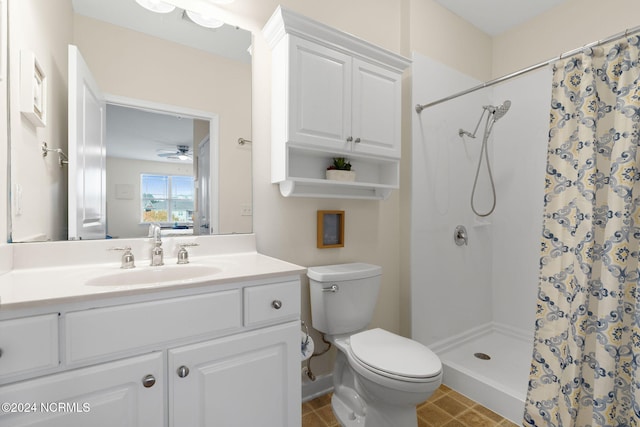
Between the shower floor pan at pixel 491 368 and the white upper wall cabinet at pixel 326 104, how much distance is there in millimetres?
1249

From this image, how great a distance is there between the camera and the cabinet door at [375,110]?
1743 millimetres

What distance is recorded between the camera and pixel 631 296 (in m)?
1.22

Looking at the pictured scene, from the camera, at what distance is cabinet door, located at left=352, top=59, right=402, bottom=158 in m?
1.74

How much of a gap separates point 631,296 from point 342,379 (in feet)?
4.38

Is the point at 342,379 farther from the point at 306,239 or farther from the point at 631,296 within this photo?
the point at 631,296

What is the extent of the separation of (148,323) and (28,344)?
26 centimetres

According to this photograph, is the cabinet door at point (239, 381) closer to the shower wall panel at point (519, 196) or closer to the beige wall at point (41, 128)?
the beige wall at point (41, 128)

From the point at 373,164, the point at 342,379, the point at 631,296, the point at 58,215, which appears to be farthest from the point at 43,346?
the point at 631,296

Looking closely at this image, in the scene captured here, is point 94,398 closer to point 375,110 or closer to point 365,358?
point 365,358

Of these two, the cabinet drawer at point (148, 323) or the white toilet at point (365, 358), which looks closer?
the cabinet drawer at point (148, 323)

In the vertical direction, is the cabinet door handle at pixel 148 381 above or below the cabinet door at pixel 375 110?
below

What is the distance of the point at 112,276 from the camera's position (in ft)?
3.72

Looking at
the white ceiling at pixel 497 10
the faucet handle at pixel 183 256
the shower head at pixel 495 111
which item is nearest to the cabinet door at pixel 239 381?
the faucet handle at pixel 183 256

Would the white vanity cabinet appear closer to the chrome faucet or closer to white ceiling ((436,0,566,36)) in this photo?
the chrome faucet
